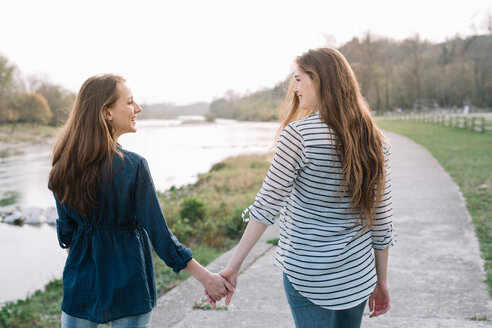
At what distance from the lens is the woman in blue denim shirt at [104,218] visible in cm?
189

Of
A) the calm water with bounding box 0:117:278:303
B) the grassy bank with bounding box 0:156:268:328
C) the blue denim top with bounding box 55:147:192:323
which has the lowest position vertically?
the calm water with bounding box 0:117:278:303

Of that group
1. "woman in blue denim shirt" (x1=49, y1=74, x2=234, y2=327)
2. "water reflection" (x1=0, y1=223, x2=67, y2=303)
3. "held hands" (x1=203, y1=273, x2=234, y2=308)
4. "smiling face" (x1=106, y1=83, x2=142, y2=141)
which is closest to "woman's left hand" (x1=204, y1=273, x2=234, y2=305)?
"held hands" (x1=203, y1=273, x2=234, y2=308)

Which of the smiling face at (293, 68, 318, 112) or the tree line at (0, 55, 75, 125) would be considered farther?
the tree line at (0, 55, 75, 125)

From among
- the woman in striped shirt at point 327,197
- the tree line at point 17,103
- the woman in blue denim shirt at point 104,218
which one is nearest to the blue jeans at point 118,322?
the woman in blue denim shirt at point 104,218

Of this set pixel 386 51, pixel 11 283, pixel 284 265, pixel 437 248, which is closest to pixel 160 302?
pixel 284 265

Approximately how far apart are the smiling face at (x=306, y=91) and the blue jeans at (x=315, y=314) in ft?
2.31

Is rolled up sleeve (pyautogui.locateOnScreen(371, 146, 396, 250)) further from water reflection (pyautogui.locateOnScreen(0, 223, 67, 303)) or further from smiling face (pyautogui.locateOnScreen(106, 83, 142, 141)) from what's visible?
water reflection (pyautogui.locateOnScreen(0, 223, 67, 303))

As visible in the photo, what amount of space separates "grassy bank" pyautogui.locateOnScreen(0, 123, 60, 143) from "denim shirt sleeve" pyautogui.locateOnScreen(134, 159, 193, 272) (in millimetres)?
49482

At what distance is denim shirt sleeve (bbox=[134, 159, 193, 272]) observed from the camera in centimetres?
192

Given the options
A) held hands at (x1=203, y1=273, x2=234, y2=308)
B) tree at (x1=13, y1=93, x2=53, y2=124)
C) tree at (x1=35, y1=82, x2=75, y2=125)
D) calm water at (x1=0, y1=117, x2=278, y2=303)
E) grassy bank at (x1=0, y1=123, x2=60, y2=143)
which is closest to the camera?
held hands at (x1=203, y1=273, x2=234, y2=308)

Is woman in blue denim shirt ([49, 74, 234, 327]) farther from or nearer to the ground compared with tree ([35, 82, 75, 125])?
nearer to the ground

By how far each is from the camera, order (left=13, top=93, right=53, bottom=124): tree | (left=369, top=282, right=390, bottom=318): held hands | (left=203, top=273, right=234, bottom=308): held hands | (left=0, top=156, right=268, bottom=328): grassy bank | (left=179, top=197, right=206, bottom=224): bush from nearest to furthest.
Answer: (left=369, top=282, right=390, bottom=318): held hands → (left=203, top=273, right=234, bottom=308): held hands → (left=0, top=156, right=268, bottom=328): grassy bank → (left=179, top=197, right=206, bottom=224): bush → (left=13, top=93, right=53, bottom=124): tree

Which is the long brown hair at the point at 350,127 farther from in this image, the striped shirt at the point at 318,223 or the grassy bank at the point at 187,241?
the grassy bank at the point at 187,241

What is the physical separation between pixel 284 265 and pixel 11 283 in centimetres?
676
